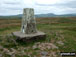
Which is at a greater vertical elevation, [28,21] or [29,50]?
[28,21]

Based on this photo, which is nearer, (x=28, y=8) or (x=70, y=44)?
(x=70, y=44)

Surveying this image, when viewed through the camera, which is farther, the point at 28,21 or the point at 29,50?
the point at 28,21

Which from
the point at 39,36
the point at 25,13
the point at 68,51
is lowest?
the point at 68,51

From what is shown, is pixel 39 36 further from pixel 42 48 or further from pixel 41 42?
pixel 42 48

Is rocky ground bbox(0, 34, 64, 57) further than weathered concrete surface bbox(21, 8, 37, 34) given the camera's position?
No

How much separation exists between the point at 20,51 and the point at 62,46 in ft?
15.5

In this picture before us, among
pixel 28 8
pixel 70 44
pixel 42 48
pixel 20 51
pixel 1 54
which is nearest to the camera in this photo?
pixel 1 54

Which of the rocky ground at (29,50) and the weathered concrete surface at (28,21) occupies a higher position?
the weathered concrete surface at (28,21)

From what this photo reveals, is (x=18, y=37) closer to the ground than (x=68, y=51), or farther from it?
farther from it

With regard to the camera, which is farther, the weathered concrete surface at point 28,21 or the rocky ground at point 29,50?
the weathered concrete surface at point 28,21

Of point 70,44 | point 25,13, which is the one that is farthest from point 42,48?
point 25,13

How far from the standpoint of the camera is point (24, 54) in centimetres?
1182

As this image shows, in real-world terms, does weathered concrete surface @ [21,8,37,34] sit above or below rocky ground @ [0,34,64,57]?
above

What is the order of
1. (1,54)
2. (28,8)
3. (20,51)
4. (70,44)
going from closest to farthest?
(1,54) → (20,51) → (70,44) → (28,8)
